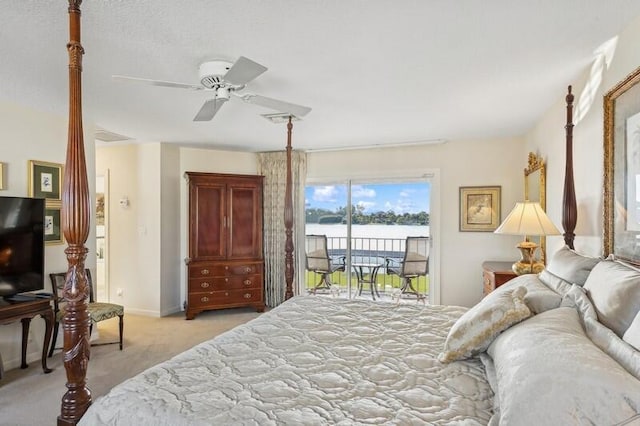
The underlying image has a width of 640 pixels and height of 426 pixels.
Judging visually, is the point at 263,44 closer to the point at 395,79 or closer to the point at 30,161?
the point at 395,79

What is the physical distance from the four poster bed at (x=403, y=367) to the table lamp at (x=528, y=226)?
751mm

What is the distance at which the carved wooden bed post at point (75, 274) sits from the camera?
1446mm

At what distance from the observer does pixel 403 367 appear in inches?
61.1

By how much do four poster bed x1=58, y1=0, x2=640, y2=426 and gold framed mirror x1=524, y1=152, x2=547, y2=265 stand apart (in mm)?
1650

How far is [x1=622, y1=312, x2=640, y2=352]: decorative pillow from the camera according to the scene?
1110 millimetres

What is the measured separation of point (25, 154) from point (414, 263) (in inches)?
181

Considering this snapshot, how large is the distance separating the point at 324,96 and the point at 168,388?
249 centimetres

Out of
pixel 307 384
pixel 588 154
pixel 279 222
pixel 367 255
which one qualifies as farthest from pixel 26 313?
pixel 588 154

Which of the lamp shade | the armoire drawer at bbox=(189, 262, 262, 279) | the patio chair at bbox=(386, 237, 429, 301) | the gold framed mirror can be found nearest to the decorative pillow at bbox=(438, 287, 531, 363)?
the lamp shade

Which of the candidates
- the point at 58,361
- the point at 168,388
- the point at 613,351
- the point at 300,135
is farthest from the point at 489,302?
the point at 58,361

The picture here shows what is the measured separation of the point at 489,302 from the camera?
5.47ft

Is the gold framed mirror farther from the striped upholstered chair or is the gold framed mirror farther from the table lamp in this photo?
the striped upholstered chair

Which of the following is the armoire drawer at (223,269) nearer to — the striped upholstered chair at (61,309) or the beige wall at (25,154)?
the striped upholstered chair at (61,309)

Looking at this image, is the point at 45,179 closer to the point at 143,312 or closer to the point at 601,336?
the point at 143,312
